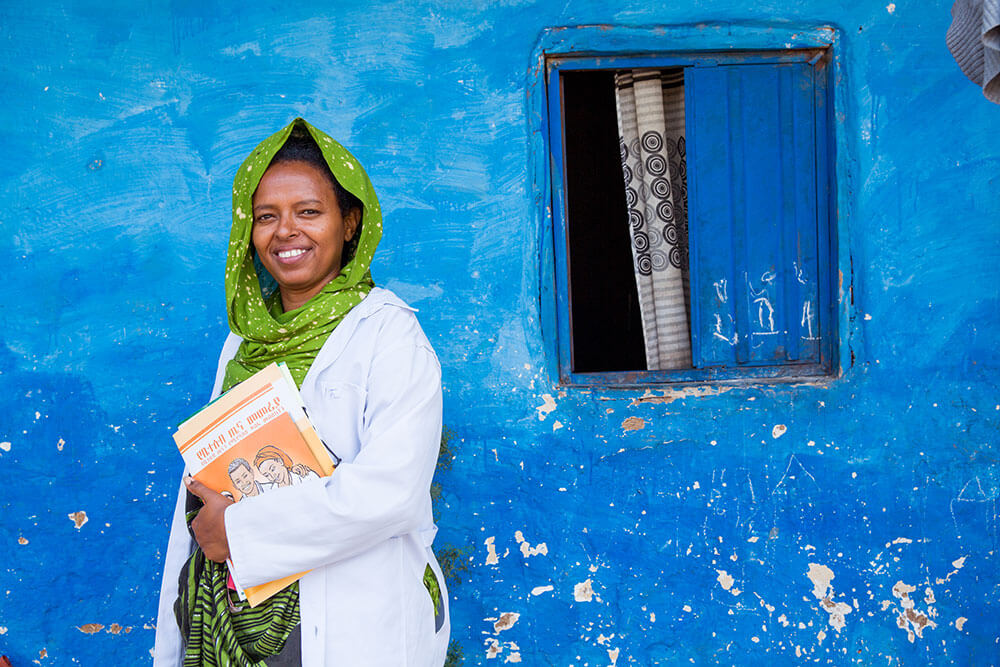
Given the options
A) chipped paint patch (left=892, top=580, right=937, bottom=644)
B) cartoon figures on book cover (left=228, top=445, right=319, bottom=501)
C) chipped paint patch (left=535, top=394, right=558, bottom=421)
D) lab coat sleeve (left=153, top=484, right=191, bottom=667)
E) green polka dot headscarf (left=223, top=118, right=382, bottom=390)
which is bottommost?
chipped paint patch (left=892, top=580, right=937, bottom=644)

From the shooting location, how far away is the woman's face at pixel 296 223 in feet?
5.84

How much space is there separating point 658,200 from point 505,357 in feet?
2.61

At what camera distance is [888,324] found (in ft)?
9.45

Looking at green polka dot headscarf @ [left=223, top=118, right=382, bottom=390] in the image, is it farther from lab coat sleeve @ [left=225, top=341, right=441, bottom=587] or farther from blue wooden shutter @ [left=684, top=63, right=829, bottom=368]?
blue wooden shutter @ [left=684, top=63, right=829, bottom=368]

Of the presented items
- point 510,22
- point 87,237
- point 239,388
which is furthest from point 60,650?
point 510,22

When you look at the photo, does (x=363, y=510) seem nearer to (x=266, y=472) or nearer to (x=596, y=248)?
(x=266, y=472)

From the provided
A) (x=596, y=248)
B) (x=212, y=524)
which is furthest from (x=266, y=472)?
(x=596, y=248)

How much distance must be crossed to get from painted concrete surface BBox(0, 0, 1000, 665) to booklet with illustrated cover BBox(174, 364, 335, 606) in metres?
1.23

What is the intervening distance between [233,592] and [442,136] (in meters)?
1.71

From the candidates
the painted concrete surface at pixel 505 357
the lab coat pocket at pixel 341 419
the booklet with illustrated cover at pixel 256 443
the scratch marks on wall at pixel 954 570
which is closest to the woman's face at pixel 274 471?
the booklet with illustrated cover at pixel 256 443

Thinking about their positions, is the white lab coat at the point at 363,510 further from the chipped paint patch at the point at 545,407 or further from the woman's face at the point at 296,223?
the chipped paint patch at the point at 545,407

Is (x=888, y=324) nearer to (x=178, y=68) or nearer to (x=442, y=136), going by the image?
(x=442, y=136)

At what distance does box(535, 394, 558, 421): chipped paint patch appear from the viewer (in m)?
2.85

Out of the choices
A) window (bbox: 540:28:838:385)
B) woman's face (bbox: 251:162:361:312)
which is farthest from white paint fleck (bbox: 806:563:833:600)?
woman's face (bbox: 251:162:361:312)
